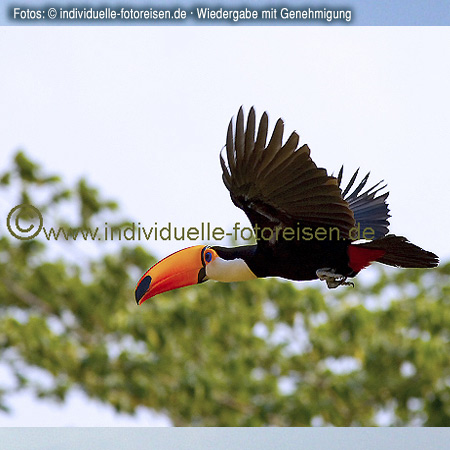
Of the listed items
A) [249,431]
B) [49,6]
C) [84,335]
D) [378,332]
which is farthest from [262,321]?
[49,6]

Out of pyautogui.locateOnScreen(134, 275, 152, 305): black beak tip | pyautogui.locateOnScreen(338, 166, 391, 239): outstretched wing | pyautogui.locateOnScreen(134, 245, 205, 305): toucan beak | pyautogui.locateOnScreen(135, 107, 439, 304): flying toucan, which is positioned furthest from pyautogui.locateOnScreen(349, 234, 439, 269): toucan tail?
pyautogui.locateOnScreen(134, 275, 152, 305): black beak tip

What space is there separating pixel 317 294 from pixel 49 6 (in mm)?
2270

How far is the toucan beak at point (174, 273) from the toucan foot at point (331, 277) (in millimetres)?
322

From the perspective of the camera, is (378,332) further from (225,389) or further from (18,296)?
(18,296)

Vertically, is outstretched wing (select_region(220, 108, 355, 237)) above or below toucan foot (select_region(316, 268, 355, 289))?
above

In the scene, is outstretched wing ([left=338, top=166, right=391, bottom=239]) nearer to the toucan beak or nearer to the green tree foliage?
the toucan beak

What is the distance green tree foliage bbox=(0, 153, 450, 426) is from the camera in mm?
3838

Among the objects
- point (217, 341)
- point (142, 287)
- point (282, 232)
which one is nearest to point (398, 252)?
point (282, 232)

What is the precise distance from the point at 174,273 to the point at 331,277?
427 millimetres

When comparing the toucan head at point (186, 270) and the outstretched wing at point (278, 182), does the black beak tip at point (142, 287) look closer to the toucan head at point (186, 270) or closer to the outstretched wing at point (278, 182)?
the toucan head at point (186, 270)

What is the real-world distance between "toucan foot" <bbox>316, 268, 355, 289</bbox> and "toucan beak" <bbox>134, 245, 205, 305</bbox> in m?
0.32

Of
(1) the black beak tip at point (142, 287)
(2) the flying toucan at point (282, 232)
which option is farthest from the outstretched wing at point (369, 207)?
(1) the black beak tip at point (142, 287)

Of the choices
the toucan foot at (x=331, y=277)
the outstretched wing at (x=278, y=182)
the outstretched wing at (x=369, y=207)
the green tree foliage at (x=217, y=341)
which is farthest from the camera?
the green tree foliage at (x=217, y=341)

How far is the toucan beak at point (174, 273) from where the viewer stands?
1843 mm
